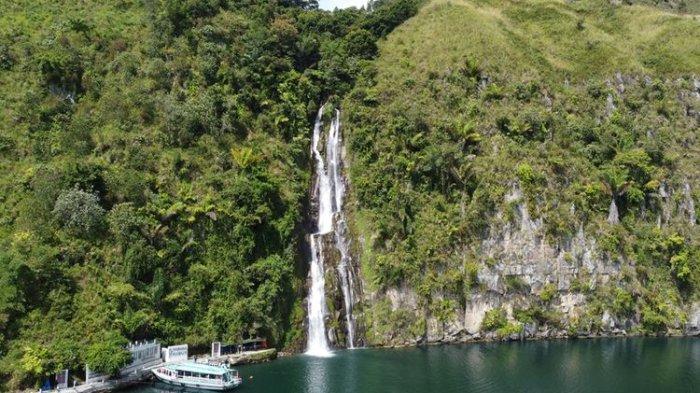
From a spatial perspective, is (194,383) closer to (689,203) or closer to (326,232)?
(326,232)

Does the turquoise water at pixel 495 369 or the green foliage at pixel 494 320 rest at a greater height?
the green foliage at pixel 494 320

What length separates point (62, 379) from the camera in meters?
37.9

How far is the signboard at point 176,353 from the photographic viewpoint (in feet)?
145

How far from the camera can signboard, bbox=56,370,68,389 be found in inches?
1487

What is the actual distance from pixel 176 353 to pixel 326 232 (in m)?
19.7

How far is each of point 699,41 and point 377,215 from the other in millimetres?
56640

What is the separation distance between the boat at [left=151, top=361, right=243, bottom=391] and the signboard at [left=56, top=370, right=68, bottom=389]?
597 cm

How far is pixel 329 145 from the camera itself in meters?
65.6

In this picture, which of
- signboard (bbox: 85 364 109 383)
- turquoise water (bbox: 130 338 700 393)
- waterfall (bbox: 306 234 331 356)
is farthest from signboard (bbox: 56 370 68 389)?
waterfall (bbox: 306 234 331 356)

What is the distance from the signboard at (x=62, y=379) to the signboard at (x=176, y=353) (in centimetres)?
775

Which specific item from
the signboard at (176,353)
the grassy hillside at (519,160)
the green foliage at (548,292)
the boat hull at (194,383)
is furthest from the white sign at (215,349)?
the green foliage at (548,292)

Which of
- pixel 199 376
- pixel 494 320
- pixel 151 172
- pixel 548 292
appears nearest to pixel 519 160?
pixel 548 292

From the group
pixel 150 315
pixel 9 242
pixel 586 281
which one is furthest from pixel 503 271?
pixel 9 242

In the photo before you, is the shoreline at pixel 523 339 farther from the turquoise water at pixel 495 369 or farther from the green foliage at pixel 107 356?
the green foliage at pixel 107 356
